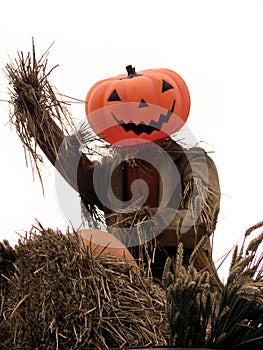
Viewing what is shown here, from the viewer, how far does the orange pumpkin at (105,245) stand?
303 centimetres

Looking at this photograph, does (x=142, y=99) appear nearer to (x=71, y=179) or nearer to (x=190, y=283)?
(x=71, y=179)

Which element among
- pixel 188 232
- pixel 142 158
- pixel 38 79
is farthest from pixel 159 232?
pixel 38 79

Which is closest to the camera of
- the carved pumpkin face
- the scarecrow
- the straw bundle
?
the straw bundle

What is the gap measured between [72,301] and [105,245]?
380 mm

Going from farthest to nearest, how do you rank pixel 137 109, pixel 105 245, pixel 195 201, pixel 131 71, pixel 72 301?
1. pixel 131 71
2. pixel 137 109
3. pixel 195 201
4. pixel 105 245
5. pixel 72 301

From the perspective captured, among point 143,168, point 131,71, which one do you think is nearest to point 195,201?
point 143,168

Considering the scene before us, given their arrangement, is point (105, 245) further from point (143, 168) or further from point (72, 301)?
point (143, 168)

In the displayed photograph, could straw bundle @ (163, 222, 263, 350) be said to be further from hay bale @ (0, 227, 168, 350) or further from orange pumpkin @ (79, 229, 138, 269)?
orange pumpkin @ (79, 229, 138, 269)

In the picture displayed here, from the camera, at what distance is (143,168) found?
371cm

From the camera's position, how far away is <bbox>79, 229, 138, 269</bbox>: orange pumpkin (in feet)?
9.94

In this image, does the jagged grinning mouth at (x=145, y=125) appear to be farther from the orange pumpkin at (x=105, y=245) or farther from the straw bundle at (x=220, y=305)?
the straw bundle at (x=220, y=305)

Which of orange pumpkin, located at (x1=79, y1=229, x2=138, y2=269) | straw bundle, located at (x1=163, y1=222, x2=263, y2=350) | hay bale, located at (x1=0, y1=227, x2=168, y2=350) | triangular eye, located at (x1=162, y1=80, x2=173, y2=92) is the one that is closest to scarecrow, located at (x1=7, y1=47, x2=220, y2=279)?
triangular eye, located at (x1=162, y1=80, x2=173, y2=92)

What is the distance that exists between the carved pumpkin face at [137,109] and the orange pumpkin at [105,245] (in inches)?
22.3

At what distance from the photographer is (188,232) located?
346cm
